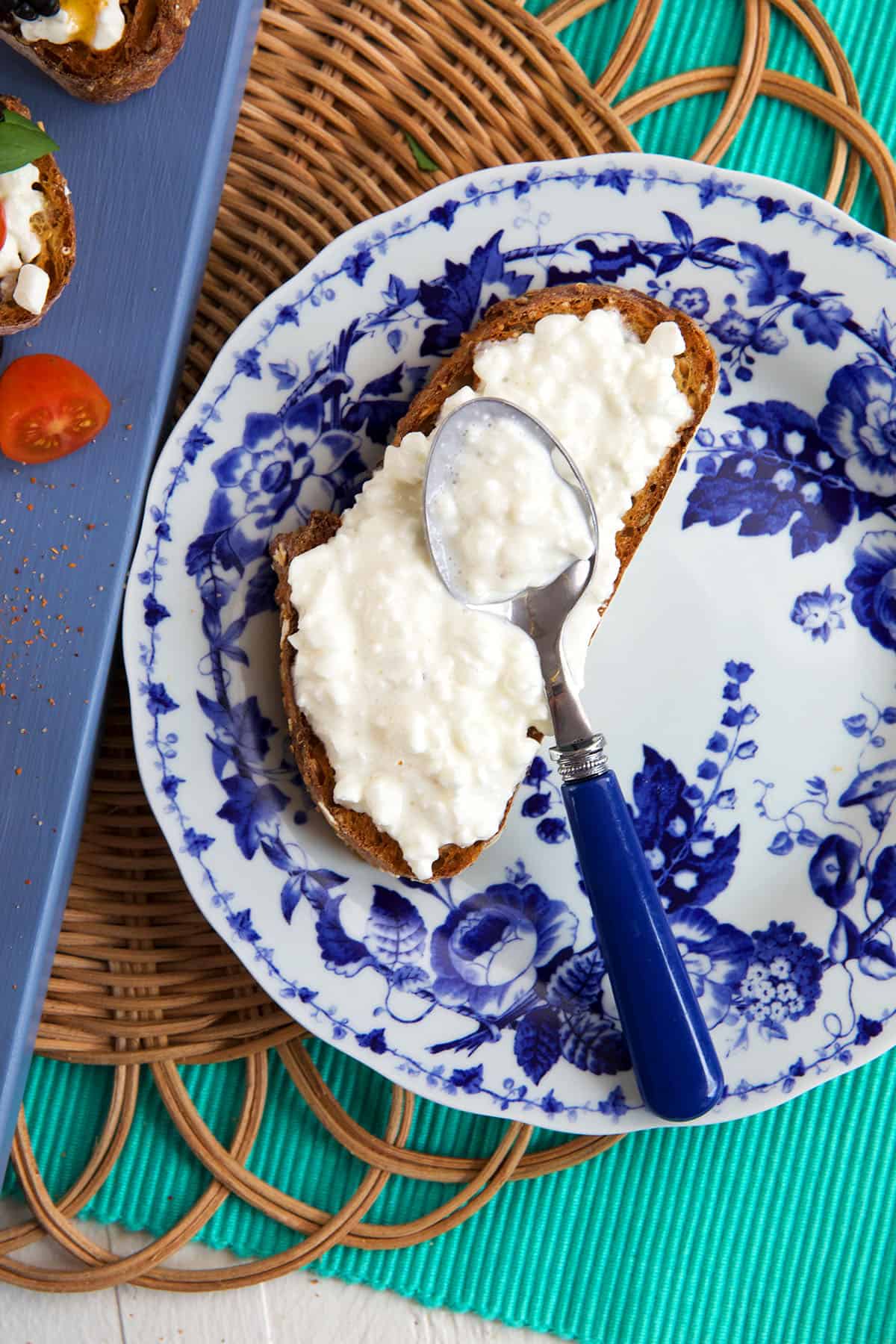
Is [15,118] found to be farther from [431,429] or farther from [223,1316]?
[223,1316]

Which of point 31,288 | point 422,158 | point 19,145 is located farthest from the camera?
point 422,158

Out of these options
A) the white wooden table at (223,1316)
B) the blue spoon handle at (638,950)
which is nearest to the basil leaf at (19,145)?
the blue spoon handle at (638,950)

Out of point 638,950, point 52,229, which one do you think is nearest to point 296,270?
point 52,229

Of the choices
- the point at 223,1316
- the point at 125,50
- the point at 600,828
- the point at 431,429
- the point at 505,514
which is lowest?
the point at 223,1316

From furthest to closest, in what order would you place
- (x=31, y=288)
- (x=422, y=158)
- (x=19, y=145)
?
1. (x=422, y=158)
2. (x=31, y=288)
3. (x=19, y=145)

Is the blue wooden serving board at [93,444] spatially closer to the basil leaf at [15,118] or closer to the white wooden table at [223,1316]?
the basil leaf at [15,118]

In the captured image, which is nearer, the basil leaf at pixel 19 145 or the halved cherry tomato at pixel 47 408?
the basil leaf at pixel 19 145
